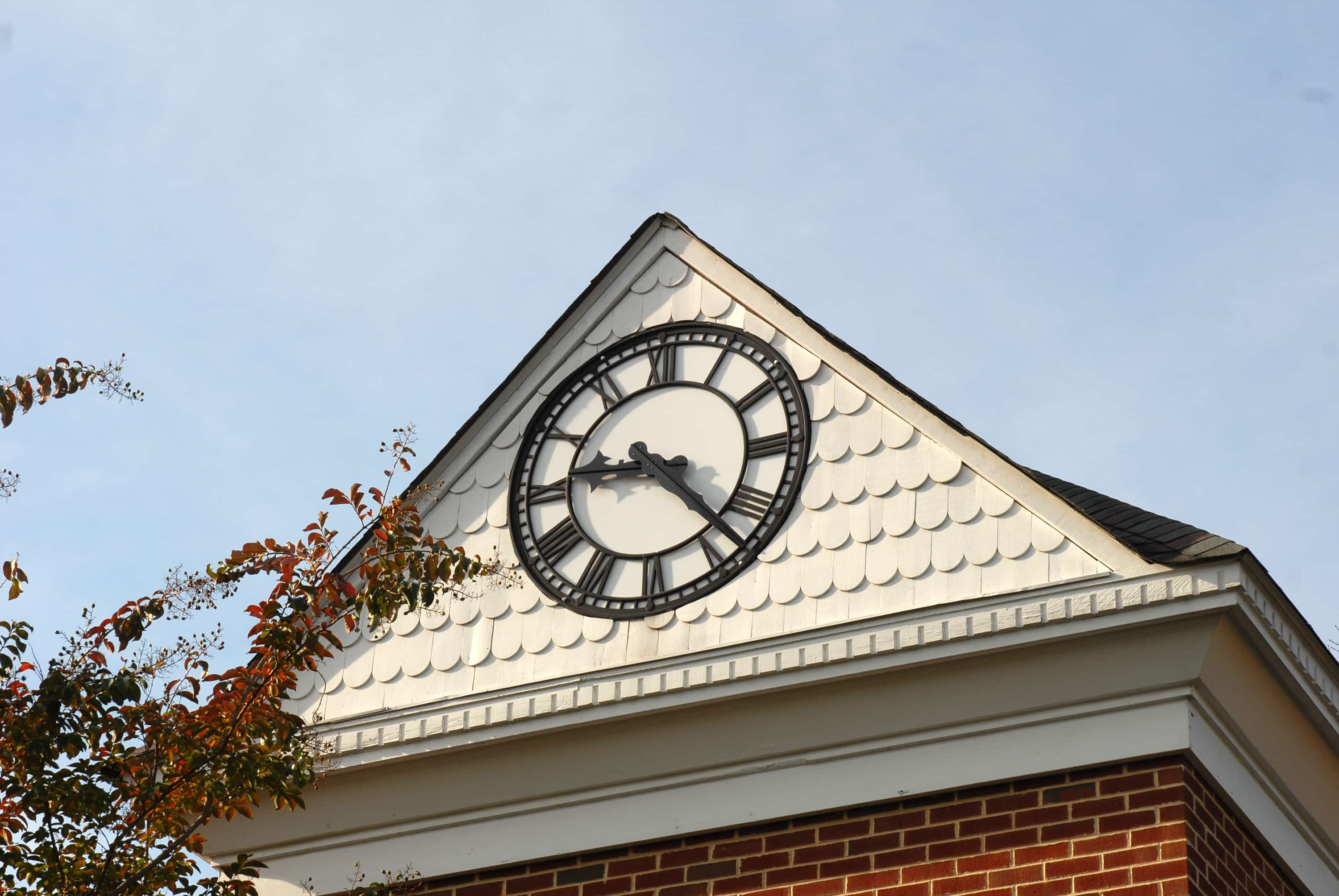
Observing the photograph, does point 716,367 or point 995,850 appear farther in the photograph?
point 716,367

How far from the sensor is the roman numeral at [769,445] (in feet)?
32.1

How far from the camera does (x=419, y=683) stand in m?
9.95

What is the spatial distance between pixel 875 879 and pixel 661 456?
243 centimetres

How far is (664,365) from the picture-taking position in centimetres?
1038

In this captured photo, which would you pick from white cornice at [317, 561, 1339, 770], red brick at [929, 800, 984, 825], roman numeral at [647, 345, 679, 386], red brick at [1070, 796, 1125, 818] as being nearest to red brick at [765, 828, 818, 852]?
red brick at [929, 800, 984, 825]

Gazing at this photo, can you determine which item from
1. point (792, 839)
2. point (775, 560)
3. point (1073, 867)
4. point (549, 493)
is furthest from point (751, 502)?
point (1073, 867)

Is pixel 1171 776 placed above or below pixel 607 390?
below

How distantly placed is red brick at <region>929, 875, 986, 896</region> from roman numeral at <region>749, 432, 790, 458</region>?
225 cm

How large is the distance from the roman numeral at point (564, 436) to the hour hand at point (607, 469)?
156 mm

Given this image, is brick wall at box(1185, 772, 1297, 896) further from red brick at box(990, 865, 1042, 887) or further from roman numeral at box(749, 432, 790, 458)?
roman numeral at box(749, 432, 790, 458)

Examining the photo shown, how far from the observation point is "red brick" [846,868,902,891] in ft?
28.5

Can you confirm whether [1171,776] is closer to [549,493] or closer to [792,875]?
[792,875]

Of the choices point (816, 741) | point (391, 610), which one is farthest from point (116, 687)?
point (816, 741)

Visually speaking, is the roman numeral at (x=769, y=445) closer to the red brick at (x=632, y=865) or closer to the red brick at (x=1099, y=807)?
the red brick at (x=632, y=865)
